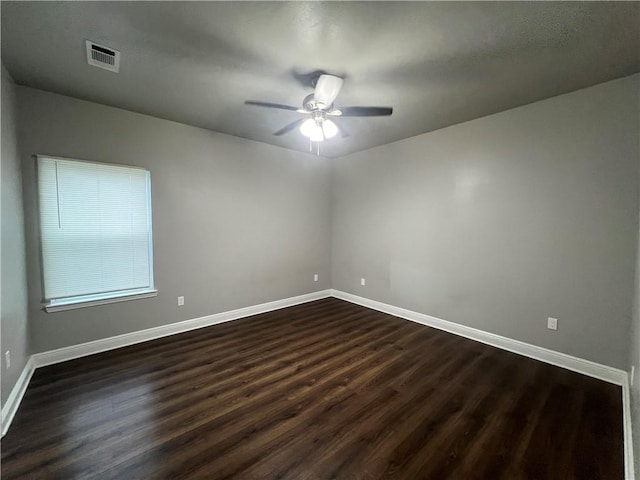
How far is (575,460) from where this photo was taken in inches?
62.5

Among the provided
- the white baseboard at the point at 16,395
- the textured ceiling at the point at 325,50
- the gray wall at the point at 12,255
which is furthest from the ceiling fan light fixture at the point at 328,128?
the white baseboard at the point at 16,395

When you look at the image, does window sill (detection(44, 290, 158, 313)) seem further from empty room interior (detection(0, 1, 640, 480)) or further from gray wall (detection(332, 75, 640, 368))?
gray wall (detection(332, 75, 640, 368))

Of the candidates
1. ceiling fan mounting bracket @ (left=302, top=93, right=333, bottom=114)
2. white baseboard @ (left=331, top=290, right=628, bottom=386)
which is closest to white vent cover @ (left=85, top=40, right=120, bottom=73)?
ceiling fan mounting bracket @ (left=302, top=93, right=333, bottom=114)

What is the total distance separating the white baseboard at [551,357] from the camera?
5.78ft

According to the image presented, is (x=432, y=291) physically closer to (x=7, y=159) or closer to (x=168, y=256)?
(x=168, y=256)

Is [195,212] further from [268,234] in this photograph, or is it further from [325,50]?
[325,50]

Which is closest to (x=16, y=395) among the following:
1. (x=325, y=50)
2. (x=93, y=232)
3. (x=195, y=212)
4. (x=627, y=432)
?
(x=93, y=232)

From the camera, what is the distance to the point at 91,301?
280 centimetres

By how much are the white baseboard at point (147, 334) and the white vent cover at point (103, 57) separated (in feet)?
8.77

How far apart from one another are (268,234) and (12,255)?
8.80ft

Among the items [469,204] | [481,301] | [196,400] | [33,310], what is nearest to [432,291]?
[481,301]

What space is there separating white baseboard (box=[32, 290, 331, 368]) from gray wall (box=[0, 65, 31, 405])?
23 cm

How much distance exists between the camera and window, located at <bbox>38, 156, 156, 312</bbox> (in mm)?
2584

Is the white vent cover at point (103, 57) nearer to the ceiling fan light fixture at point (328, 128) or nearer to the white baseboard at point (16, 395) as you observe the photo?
the ceiling fan light fixture at point (328, 128)
